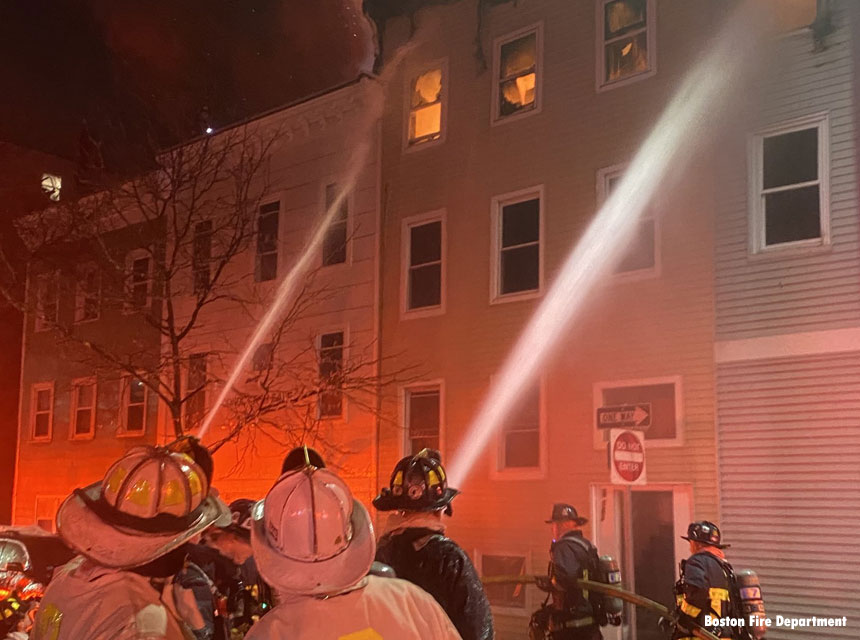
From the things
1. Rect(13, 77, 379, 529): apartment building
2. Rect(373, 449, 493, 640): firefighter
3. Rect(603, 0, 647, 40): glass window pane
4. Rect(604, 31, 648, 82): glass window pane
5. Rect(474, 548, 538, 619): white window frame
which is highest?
Rect(603, 0, 647, 40): glass window pane

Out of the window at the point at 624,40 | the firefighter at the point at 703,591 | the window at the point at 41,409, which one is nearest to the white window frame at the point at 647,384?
the firefighter at the point at 703,591

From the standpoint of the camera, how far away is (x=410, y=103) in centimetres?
1595

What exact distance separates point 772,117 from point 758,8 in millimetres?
1601

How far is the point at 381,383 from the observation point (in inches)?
594

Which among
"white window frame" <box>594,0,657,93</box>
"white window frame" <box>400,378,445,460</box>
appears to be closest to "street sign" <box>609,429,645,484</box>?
"white window frame" <box>400,378,445,460</box>

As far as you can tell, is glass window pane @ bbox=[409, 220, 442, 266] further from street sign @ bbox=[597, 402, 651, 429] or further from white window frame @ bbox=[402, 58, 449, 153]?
street sign @ bbox=[597, 402, 651, 429]

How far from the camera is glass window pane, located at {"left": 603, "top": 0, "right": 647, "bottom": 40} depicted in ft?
42.9

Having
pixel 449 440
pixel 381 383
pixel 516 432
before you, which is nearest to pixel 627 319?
pixel 516 432

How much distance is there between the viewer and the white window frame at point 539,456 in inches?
509

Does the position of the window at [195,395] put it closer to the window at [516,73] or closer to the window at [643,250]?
the window at [516,73]

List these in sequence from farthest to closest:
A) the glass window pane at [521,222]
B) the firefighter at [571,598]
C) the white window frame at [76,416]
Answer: the white window frame at [76,416] < the glass window pane at [521,222] < the firefighter at [571,598]

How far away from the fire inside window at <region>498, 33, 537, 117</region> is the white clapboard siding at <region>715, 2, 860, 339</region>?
13.2 feet

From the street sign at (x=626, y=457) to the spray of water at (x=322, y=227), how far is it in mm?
9279

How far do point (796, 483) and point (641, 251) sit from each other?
153 inches
